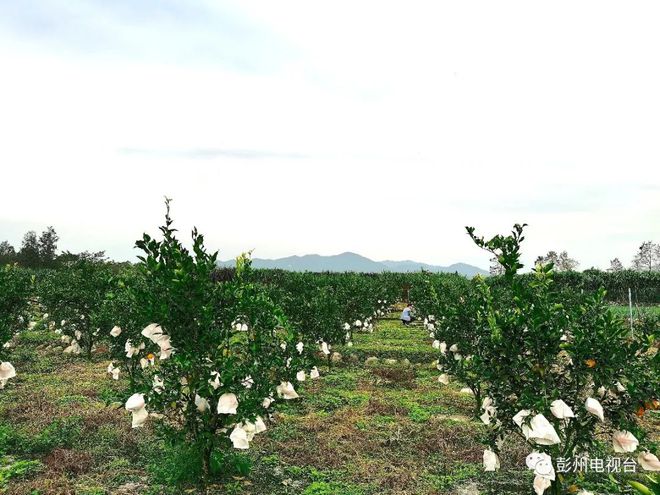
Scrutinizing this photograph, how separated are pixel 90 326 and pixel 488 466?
1175cm

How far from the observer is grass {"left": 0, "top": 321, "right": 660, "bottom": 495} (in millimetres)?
6109

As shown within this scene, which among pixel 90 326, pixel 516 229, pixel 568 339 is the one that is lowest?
pixel 90 326

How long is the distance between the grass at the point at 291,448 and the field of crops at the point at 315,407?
0.03 meters

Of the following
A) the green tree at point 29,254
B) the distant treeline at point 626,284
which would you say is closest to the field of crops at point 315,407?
the distant treeline at point 626,284

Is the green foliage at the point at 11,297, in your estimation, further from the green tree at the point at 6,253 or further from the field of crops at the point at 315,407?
the green tree at the point at 6,253

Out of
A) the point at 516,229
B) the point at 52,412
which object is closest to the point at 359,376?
the point at 52,412

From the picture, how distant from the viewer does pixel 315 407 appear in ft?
31.3

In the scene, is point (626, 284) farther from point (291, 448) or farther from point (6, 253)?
point (6, 253)

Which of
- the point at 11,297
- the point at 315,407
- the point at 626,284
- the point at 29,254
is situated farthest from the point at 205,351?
the point at 29,254

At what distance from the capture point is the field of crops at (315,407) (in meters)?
4.45

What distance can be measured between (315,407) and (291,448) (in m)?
2.24

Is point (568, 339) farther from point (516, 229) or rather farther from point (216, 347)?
point (216, 347)

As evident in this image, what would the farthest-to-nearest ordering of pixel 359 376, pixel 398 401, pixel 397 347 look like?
pixel 397 347, pixel 359 376, pixel 398 401

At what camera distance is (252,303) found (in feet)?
18.5
